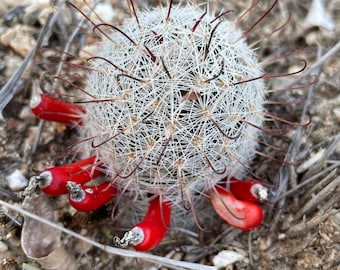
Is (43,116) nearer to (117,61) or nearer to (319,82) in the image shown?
(117,61)

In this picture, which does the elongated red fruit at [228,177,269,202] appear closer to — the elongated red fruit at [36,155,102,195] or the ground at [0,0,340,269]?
the ground at [0,0,340,269]

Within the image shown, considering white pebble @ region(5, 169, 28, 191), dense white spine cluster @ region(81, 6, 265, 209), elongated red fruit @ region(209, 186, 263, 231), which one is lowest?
white pebble @ region(5, 169, 28, 191)

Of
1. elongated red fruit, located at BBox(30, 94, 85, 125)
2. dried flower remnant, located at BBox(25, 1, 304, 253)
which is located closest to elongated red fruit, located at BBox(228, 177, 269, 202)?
dried flower remnant, located at BBox(25, 1, 304, 253)

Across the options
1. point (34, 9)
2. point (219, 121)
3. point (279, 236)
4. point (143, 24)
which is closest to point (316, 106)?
point (279, 236)

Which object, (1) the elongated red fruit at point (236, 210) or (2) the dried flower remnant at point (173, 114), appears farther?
(1) the elongated red fruit at point (236, 210)

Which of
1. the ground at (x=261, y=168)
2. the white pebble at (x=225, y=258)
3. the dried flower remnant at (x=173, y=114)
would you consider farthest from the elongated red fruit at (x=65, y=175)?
the white pebble at (x=225, y=258)

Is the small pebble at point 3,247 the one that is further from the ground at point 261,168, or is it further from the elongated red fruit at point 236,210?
the elongated red fruit at point 236,210
